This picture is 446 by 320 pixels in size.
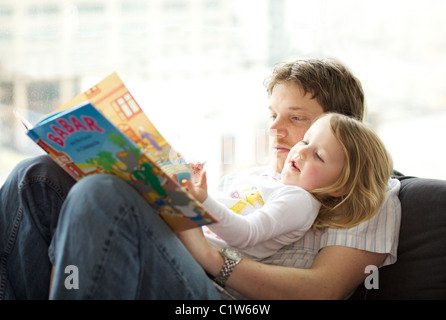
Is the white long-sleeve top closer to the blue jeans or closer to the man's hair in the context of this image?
the blue jeans

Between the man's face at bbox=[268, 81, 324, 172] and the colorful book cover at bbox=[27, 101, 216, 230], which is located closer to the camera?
the colorful book cover at bbox=[27, 101, 216, 230]

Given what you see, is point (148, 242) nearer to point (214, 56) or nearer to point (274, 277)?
point (274, 277)

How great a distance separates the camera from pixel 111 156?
91 centimetres

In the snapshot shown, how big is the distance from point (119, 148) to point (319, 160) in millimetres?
538

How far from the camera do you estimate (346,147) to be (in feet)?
3.88

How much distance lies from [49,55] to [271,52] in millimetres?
956

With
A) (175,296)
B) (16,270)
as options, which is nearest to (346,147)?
(175,296)

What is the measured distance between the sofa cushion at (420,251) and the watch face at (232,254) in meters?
0.35

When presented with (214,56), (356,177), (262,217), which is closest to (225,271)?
(262,217)

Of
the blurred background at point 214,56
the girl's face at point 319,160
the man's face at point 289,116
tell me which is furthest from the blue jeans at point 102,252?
the blurred background at point 214,56

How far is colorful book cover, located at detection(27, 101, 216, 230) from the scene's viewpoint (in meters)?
0.85

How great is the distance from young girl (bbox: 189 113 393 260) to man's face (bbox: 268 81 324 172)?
0.30 ft

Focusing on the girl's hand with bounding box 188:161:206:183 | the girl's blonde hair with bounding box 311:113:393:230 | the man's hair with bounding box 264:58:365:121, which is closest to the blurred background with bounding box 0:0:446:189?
the man's hair with bounding box 264:58:365:121
